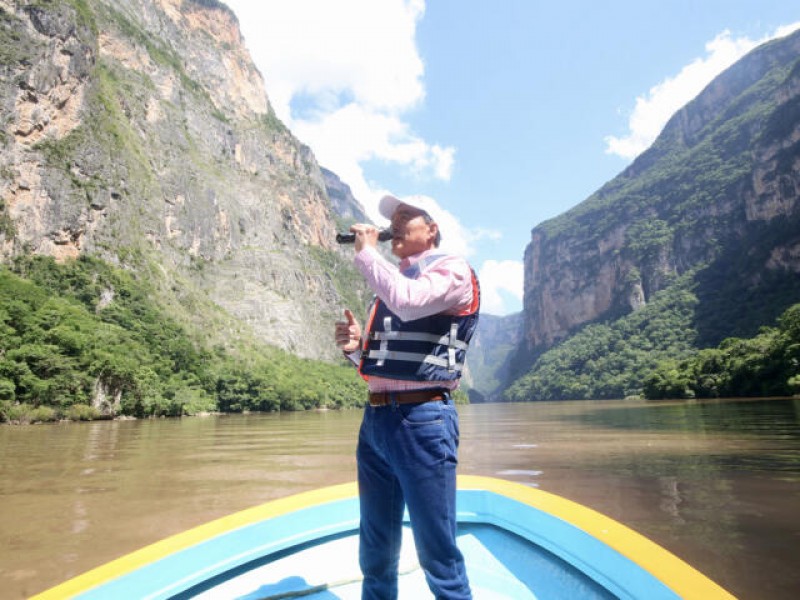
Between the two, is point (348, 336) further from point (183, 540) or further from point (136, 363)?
point (136, 363)

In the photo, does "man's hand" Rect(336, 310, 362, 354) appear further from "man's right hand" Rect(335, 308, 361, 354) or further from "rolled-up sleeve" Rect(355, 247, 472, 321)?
"rolled-up sleeve" Rect(355, 247, 472, 321)

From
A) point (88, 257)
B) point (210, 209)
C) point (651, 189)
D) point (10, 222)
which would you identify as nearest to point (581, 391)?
point (651, 189)

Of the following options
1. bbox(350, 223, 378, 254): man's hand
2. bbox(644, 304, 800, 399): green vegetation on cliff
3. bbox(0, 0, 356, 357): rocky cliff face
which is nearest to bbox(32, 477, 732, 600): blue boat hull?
bbox(350, 223, 378, 254): man's hand

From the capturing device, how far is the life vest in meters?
1.78

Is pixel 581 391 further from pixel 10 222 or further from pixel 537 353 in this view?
pixel 10 222

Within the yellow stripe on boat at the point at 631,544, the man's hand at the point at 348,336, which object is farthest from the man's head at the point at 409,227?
the yellow stripe on boat at the point at 631,544

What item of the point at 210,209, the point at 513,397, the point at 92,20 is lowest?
the point at 513,397

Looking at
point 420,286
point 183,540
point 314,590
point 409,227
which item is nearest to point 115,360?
point 183,540

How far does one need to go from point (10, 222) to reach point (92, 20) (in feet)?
116

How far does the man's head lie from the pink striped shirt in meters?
0.20

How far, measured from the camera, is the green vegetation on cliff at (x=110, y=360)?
29.0 metres

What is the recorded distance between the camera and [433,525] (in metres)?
1.68

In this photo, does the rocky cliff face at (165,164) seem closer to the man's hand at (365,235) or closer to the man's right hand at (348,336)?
the man's right hand at (348,336)

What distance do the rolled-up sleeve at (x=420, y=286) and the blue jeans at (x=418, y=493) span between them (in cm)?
36
